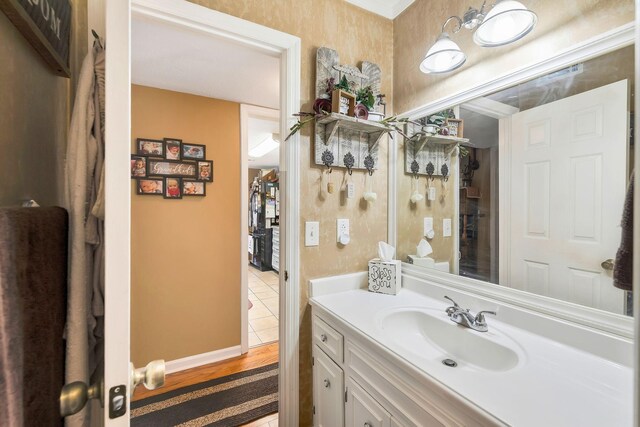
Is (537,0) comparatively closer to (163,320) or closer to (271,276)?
(163,320)

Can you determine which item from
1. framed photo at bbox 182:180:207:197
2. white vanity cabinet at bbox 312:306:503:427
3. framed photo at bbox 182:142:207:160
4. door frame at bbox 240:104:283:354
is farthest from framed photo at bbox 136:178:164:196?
white vanity cabinet at bbox 312:306:503:427

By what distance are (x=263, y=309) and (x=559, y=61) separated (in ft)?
11.9

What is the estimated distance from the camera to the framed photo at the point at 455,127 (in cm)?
135

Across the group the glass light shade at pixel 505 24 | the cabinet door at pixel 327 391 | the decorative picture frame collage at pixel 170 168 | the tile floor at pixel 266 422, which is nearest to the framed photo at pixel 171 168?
the decorative picture frame collage at pixel 170 168

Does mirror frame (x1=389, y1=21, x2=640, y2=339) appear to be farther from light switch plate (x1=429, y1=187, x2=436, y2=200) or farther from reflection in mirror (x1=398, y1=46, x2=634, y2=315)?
light switch plate (x1=429, y1=187, x2=436, y2=200)

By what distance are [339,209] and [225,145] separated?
56.0 inches

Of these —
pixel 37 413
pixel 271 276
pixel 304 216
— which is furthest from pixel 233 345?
pixel 271 276

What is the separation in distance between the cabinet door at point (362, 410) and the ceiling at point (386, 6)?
2.04m

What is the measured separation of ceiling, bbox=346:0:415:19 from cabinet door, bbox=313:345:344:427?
6.57 feet

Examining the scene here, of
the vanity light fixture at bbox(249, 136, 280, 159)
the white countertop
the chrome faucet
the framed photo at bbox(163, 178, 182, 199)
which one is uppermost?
the vanity light fixture at bbox(249, 136, 280, 159)

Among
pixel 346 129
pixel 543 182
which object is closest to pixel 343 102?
pixel 346 129

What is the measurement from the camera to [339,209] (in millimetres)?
1580

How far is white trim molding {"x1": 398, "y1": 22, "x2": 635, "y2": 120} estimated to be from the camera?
2.77 feet

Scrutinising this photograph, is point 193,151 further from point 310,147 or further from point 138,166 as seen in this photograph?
point 310,147
